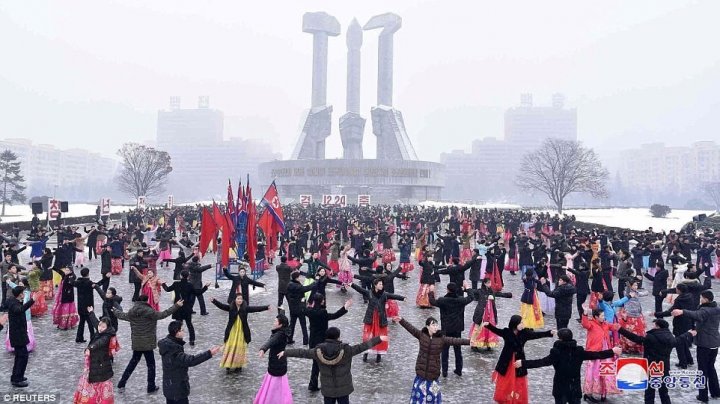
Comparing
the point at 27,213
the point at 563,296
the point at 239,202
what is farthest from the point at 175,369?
the point at 27,213

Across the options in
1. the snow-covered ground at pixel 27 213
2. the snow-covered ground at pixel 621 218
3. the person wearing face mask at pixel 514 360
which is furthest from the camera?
the snow-covered ground at pixel 27 213

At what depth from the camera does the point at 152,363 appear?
817cm

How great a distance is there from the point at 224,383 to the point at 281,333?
7.63 feet

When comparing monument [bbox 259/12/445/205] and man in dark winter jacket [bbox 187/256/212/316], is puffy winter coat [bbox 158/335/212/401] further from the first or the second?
monument [bbox 259/12/445/205]

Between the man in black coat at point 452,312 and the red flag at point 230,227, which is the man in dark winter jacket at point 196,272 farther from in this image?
the man in black coat at point 452,312

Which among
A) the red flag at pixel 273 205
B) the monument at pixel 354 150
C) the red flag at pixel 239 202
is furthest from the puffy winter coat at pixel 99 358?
the monument at pixel 354 150

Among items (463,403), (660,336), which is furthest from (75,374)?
(660,336)

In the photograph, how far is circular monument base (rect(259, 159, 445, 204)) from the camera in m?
88.6

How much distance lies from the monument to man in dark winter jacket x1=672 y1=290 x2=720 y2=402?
78369 millimetres

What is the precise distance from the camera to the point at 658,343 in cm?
723
